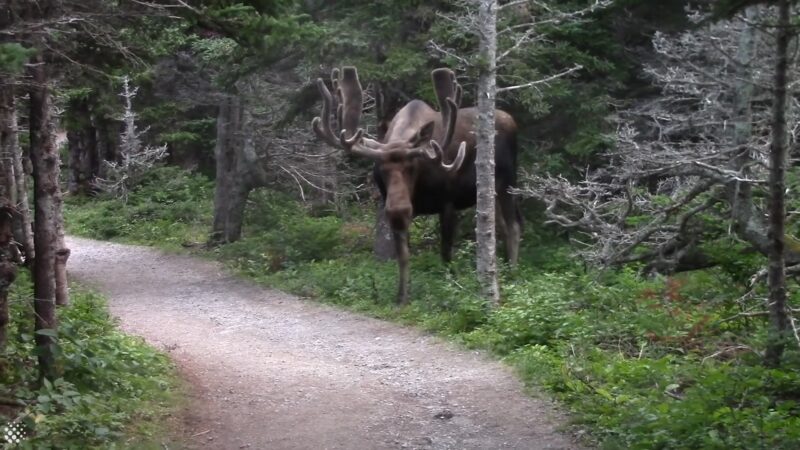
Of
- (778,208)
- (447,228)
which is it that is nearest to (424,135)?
(447,228)

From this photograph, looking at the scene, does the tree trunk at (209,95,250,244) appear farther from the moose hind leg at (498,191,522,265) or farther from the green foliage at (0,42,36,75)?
the green foliage at (0,42,36,75)

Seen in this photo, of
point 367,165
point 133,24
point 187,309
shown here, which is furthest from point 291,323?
point 367,165

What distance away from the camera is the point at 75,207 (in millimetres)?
31188

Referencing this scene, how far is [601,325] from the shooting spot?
1002 cm

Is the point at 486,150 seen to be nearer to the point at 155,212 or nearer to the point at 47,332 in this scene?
the point at 47,332

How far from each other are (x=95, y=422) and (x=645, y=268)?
7053 millimetres

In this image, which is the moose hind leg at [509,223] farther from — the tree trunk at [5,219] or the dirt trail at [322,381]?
the tree trunk at [5,219]

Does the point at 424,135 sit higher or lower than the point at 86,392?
higher

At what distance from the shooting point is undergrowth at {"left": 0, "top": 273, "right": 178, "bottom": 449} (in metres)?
6.92

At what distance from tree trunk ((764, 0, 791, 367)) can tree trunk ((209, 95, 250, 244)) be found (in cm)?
1351

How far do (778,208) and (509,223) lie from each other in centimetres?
729

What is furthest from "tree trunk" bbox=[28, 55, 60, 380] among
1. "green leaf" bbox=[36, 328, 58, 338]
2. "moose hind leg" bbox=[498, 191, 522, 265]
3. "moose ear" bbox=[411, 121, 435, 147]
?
"moose hind leg" bbox=[498, 191, 522, 265]

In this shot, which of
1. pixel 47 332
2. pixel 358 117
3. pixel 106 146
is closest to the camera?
pixel 47 332

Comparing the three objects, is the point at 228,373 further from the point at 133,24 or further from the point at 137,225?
the point at 137,225
